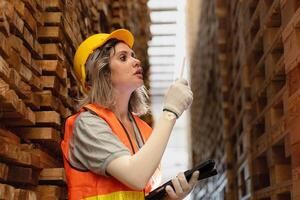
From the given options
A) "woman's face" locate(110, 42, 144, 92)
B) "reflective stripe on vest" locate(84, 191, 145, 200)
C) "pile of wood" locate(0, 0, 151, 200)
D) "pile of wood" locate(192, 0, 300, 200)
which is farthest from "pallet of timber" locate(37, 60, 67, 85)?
"pile of wood" locate(192, 0, 300, 200)

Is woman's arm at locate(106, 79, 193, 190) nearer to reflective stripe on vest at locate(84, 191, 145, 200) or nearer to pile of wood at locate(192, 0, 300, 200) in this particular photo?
reflective stripe on vest at locate(84, 191, 145, 200)

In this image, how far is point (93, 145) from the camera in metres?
1.95

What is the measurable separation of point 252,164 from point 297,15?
5.89 ft

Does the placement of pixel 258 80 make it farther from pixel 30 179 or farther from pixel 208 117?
pixel 208 117

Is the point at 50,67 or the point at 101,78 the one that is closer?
the point at 101,78

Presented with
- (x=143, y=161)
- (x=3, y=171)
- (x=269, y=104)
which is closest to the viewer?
(x=143, y=161)

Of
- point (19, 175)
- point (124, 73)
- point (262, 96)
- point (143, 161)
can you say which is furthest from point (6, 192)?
point (262, 96)

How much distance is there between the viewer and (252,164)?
4.02m

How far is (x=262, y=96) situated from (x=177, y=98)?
201 cm

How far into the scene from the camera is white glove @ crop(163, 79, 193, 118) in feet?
6.58

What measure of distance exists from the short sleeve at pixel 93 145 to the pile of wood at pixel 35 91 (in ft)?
0.99

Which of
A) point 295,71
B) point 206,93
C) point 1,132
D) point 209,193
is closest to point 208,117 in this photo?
point 206,93

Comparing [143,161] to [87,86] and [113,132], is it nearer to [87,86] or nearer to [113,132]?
[113,132]

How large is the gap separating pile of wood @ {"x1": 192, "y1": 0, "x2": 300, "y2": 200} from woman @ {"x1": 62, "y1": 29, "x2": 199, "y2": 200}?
33.5 inches
